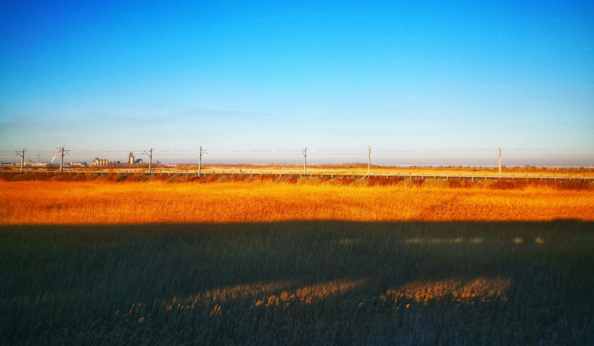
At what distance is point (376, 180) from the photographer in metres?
39.4

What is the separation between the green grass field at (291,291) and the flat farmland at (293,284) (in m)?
0.02

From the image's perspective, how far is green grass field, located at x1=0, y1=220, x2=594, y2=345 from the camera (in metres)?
4.30

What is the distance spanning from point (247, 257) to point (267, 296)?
236 cm

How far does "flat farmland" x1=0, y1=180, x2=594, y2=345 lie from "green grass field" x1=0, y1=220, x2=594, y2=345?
23mm

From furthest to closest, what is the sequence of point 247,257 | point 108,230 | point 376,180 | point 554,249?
point 376,180, point 108,230, point 554,249, point 247,257

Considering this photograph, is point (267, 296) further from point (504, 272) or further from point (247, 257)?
point (504, 272)

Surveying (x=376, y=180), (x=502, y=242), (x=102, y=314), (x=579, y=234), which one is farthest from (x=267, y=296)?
(x=376, y=180)

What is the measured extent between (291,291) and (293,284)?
0.35 meters

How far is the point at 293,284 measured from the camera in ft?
19.7

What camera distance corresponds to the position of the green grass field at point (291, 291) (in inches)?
169

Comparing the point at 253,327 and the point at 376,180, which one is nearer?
the point at 253,327

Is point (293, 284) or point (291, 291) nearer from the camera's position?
point (291, 291)

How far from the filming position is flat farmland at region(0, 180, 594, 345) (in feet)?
14.2

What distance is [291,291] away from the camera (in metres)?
5.65
